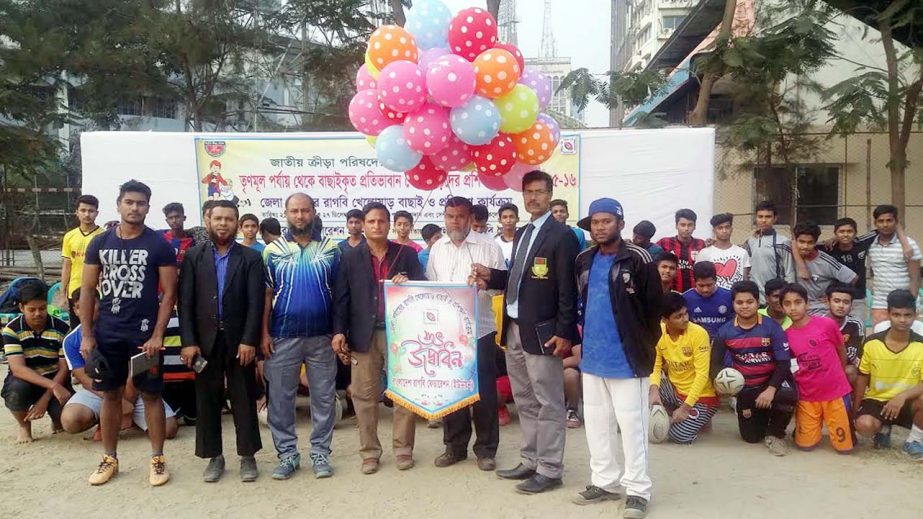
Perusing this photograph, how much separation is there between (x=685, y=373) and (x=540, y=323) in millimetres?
1730

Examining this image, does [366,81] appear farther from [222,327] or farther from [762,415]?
[762,415]

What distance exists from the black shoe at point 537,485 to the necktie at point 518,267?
3.43 ft

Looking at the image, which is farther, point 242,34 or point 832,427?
point 242,34

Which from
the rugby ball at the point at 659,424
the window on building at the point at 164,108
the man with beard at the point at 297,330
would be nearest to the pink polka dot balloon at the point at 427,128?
the man with beard at the point at 297,330

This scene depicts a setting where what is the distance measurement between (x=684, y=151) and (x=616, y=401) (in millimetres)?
4646

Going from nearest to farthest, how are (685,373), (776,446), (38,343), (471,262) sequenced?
(471,262) < (776,446) < (685,373) < (38,343)

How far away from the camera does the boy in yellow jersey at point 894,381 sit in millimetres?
4742

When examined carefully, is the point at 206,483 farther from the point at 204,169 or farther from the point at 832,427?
the point at 204,169

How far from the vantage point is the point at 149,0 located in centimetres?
1806

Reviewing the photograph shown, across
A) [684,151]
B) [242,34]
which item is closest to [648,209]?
[684,151]

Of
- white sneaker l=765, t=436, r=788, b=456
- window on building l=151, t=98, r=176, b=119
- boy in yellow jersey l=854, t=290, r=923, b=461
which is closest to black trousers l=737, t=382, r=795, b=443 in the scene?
white sneaker l=765, t=436, r=788, b=456

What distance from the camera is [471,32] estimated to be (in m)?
4.29

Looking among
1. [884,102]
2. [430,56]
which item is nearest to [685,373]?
[430,56]

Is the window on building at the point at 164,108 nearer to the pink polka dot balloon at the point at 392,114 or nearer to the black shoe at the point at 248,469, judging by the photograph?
the pink polka dot balloon at the point at 392,114
